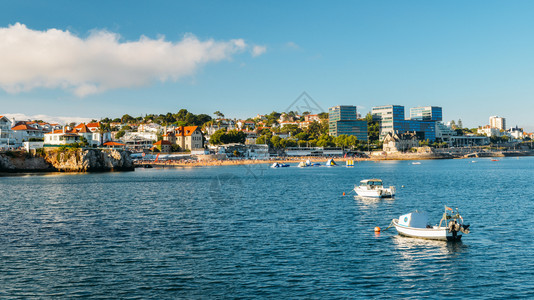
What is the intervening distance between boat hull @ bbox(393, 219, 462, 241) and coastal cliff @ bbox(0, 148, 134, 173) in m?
108

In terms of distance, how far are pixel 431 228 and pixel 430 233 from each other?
561 mm

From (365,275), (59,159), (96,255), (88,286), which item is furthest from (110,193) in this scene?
(59,159)

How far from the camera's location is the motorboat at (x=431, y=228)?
30750mm

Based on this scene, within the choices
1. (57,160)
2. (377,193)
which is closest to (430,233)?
(377,193)

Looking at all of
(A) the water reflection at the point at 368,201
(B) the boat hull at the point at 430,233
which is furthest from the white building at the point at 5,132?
(B) the boat hull at the point at 430,233

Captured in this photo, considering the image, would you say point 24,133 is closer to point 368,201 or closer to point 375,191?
point 375,191

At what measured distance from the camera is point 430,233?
103ft

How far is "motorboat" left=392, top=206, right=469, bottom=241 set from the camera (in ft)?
101

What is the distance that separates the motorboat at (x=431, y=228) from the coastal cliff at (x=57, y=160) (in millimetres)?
107905

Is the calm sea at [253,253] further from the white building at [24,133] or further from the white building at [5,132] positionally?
the white building at [24,133]

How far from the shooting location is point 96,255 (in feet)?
90.4

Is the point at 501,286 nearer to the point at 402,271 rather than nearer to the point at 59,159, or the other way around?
the point at 402,271

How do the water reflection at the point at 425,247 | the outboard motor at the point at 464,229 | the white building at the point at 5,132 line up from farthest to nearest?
the white building at the point at 5,132, the outboard motor at the point at 464,229, the water reflection at the point at 425,247

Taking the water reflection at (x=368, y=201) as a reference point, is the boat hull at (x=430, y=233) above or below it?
above
